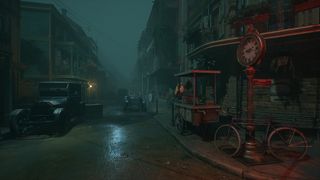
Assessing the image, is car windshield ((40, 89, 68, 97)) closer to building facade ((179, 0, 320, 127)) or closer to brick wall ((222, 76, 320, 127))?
building facade ((179, 0, 320, 127))

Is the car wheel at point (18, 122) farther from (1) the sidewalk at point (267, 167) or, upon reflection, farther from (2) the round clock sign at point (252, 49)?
(2) the round clock sign at point (252, 49)

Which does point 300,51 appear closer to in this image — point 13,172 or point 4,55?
point 13,172

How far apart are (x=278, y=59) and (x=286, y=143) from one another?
526cm

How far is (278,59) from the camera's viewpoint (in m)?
11.6

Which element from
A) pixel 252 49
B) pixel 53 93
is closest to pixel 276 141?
pixel 252 49

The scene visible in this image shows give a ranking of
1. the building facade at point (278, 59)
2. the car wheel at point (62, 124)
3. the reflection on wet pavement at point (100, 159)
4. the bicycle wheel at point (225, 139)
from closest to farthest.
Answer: the reflection on wet pavement at point (100, 159) < the bicycle wheel at point (225, 139) < the building facade at point (278, 59) < the car wheel at point (62, 124)

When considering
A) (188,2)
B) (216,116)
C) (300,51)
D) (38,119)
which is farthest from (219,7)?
(38,119)

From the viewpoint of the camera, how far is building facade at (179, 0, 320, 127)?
34.1 feet

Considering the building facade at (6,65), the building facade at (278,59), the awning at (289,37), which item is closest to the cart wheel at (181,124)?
the building facade at (278,59)

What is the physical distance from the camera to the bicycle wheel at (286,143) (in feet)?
23.9

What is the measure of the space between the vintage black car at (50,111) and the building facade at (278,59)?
796cm

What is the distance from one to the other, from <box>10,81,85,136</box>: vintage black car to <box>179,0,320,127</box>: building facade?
26.1ft

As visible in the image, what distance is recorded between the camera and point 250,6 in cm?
1257

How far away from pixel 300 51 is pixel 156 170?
8271 millimetres
